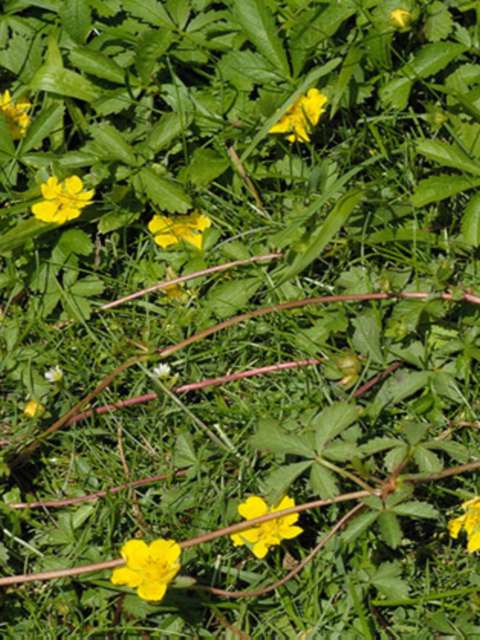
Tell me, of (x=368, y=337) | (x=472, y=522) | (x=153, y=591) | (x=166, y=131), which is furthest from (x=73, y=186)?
(x=472, y=522)

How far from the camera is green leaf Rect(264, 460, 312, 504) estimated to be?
280 centimetres

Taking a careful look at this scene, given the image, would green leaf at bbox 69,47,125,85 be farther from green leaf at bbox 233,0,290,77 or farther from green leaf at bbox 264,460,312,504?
green leaf at bbox 264,460,312,504

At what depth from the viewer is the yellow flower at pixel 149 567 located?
2664 mm

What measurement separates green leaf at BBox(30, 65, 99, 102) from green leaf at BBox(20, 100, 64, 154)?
6 cm

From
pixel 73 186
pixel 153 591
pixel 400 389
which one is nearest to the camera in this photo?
pixel 153 591

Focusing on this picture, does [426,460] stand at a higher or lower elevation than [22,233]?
lower

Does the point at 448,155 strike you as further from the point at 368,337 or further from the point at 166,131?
the point at 166,131

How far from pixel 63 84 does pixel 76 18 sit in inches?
7.1

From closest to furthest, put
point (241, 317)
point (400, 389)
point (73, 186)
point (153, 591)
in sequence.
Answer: point (153, 591) → point (400, 389) → point (241, 317) → point (73, 186)

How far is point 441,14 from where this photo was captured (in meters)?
3.14

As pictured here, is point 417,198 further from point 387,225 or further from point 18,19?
point 18,19

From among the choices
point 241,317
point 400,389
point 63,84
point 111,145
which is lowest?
point 400,389

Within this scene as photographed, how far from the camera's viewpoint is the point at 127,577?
107 inches

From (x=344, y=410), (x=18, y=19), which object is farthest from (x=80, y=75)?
(x=344, y=410)
